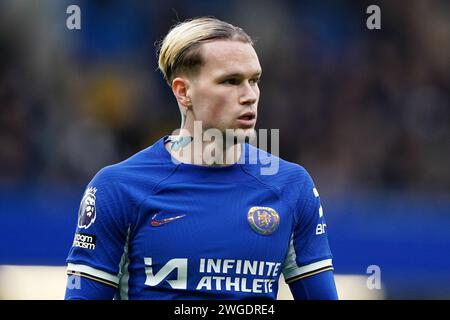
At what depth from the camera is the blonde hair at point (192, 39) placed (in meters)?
3.99

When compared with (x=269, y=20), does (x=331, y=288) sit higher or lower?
lower

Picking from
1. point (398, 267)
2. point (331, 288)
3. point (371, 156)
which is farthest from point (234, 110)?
point (371, 156)

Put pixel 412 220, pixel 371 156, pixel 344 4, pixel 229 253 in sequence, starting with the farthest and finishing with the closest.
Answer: pixel 344 4 → pixel 371 156 → pixel 412 220 → pixel 229 253

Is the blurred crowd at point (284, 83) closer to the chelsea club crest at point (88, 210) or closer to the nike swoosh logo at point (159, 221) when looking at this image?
the chelsea club crest at point (88, 210)

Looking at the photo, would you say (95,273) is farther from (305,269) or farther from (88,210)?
(305,269)

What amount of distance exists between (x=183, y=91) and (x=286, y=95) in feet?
18.8

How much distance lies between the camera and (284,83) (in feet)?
32.2

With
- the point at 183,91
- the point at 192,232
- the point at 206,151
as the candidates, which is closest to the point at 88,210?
the point at 192,232

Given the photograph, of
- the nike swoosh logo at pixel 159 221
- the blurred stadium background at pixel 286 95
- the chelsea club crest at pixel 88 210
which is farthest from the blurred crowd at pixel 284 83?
the nike swoosh logo at pixel 159 221

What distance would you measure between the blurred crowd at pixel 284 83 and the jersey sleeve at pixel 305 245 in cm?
520

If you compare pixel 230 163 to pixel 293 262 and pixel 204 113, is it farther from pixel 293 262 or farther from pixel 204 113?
pixel 293 262

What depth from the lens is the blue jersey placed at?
3.81 meters

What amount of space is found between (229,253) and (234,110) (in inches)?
22.3

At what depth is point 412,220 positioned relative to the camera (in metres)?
8.56
